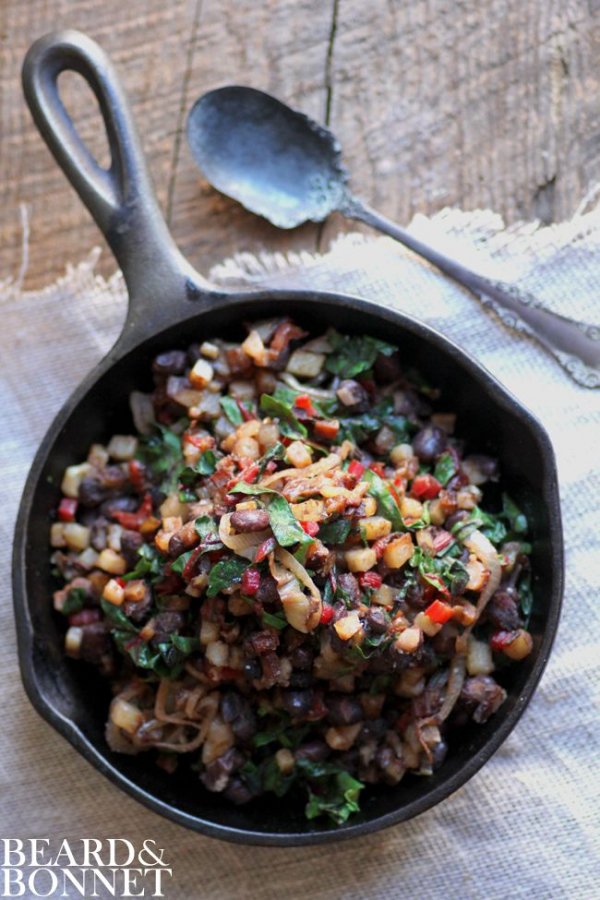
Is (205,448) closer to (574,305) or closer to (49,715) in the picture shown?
(49,715)

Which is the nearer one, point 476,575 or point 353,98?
point 476,575

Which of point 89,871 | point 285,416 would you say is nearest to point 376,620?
point 285,416

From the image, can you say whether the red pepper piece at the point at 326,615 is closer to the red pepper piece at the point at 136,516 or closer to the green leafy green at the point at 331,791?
the green leafy green at the point at 331,791

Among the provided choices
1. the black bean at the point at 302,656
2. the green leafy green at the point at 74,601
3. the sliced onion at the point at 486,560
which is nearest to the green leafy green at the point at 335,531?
the black bean at the point at 302,656

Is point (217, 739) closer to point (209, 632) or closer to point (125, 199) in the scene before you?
point (209, 632)

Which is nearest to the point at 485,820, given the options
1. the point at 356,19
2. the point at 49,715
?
the point at 49,715

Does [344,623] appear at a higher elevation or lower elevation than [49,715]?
higher
